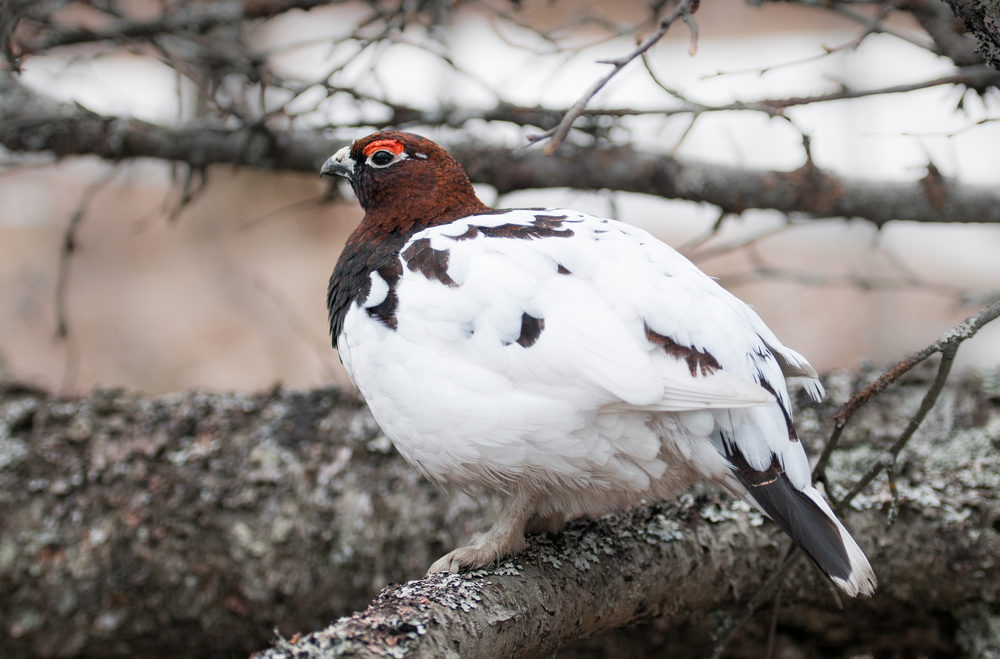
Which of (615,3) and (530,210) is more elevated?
(530,210)

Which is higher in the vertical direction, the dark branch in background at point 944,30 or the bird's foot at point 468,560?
the dark branch in background at point 944,30

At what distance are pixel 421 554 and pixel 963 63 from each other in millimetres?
2346

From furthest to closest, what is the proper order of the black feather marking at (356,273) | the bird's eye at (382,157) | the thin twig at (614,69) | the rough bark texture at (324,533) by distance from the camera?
1. the bird's eye at (382,157)
2. the rough bark texture at (324,533)
3. the black feather marking at (356,273)
4. the thin twig at (614,69)

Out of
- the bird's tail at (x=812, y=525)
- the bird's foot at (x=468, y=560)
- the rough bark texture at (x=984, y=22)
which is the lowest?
the bird's foot at (x=468, y=560)

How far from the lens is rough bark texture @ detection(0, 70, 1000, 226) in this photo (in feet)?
8.30

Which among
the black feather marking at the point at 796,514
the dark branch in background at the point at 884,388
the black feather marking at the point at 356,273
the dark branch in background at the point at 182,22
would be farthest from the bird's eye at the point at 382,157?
the dark branch in background at the point at 884,388

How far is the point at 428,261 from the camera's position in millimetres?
1693

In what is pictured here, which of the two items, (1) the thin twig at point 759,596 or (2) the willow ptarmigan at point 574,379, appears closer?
(2) the willow ptarmigan at point 574,379

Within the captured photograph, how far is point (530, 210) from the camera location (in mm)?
1963

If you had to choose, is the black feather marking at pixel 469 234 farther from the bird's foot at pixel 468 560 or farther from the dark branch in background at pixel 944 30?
the dark branch in background at pixel 944 30

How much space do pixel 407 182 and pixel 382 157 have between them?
118mm

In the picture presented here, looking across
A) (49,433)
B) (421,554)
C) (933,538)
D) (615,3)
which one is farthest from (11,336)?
(615,3)

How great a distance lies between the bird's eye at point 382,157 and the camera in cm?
213

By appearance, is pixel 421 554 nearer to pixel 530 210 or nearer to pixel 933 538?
pixel 530 210
